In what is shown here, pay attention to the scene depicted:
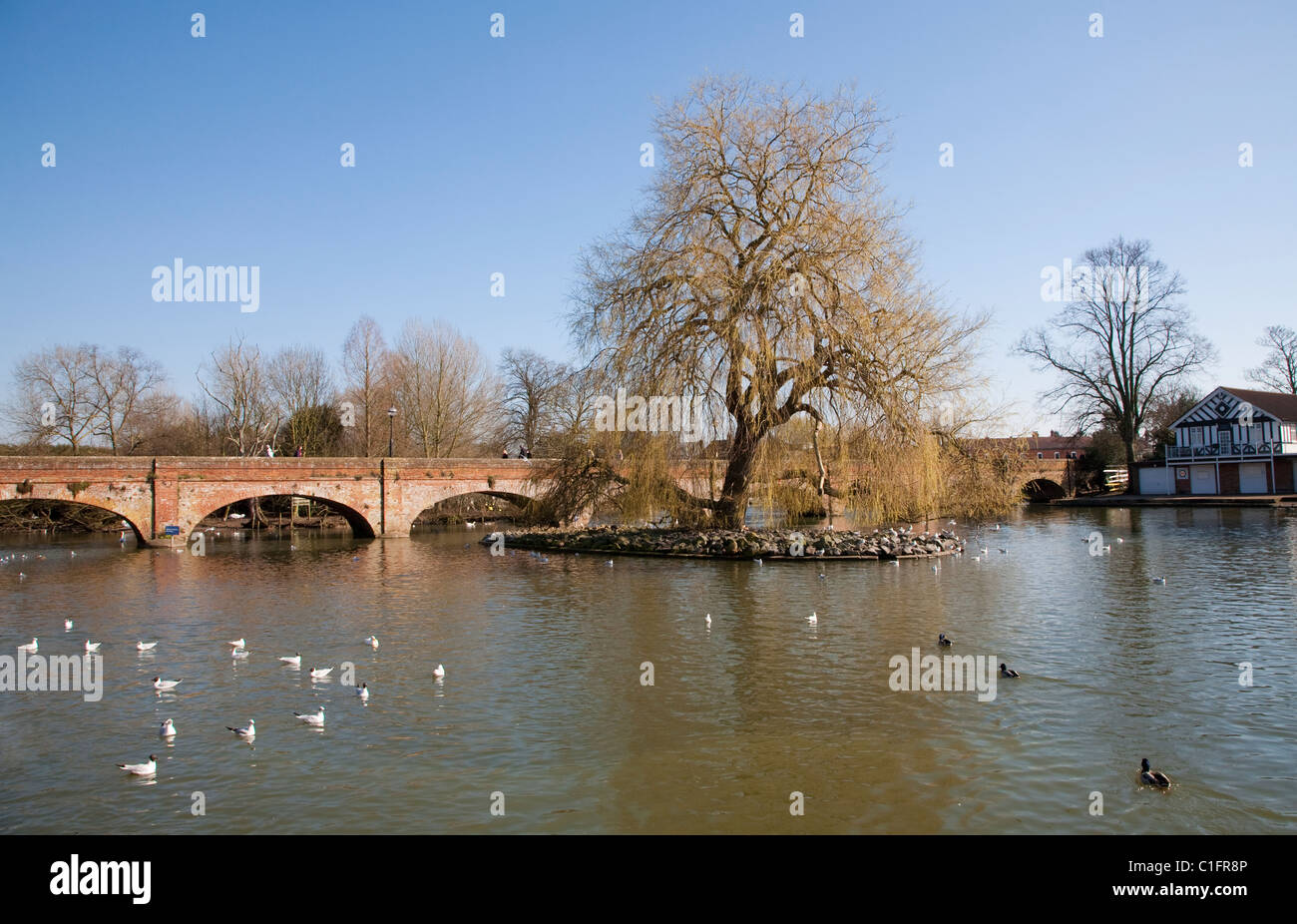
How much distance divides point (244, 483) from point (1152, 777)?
30680 millimetres

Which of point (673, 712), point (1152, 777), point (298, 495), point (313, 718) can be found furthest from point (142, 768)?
point (298, 495)

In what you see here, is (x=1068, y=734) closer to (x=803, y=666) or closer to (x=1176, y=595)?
(x=803, y=666)

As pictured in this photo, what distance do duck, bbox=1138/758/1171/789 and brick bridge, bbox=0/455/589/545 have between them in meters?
24.6

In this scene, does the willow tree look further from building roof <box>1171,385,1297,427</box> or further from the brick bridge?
building roof <box>1171,385,1297,427</box>

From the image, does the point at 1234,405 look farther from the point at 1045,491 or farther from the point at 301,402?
the point at 301,402

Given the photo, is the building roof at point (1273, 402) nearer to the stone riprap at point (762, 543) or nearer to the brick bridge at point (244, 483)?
the stone riprap at point (762, 543)

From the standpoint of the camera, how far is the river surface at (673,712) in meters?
6.74

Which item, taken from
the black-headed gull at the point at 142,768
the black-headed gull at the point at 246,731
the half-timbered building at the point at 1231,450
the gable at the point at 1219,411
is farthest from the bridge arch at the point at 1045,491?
the black-headed gull at the point at 142,768

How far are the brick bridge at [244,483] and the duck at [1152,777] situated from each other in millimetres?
24624

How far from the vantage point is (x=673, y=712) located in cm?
920

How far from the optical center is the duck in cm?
688

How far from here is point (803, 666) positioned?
11000mm

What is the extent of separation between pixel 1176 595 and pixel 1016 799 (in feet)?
37.7
